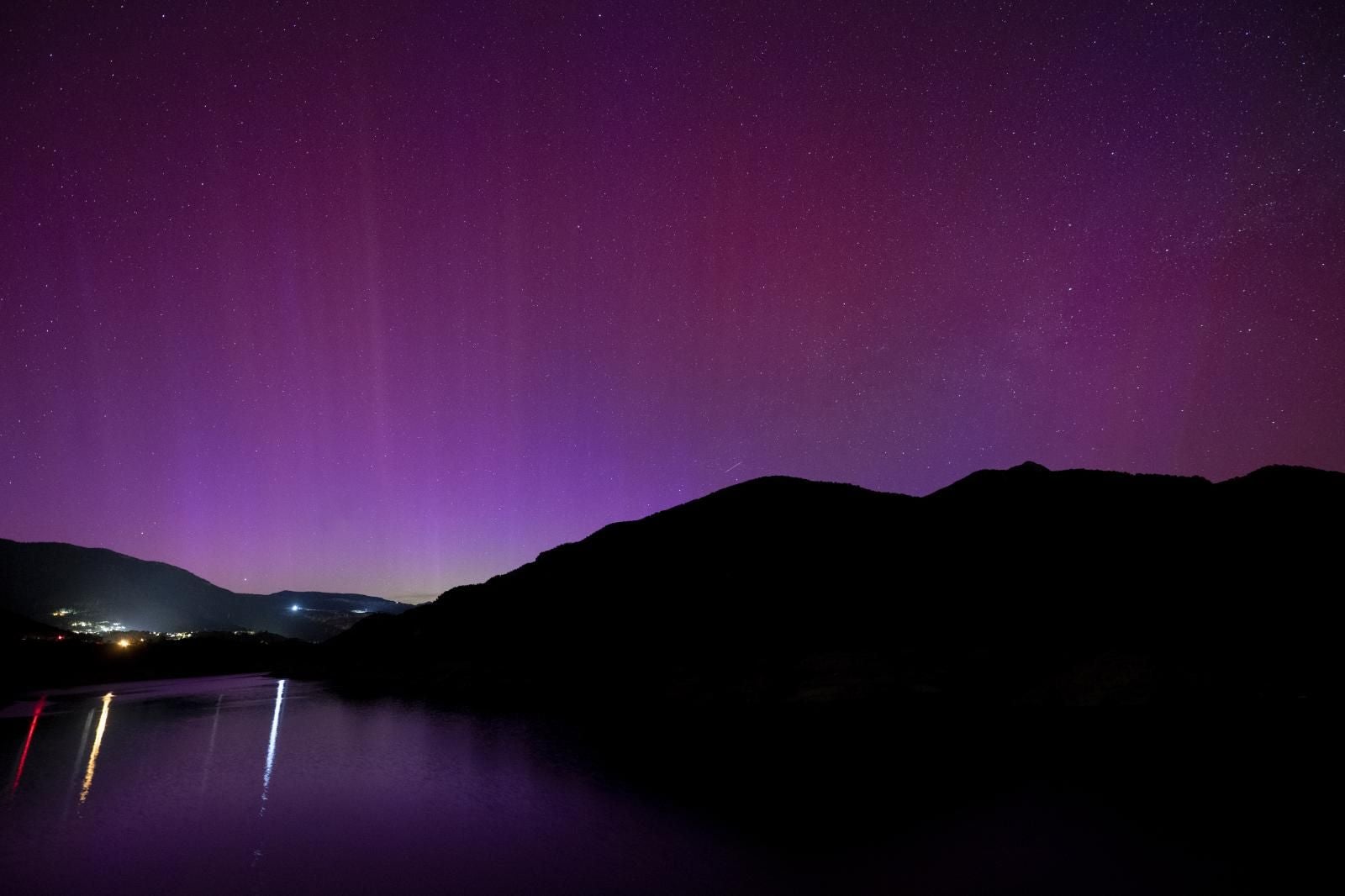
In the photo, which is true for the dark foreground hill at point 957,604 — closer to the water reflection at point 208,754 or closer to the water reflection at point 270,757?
the water reflection at point 270,757

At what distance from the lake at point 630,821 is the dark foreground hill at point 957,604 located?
15.0 metres

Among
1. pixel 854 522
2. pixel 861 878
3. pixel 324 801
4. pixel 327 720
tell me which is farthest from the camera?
pixel 854 522

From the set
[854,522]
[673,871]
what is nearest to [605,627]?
[854,522]

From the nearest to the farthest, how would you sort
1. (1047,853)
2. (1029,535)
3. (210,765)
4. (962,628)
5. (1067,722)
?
1. (1047,853)
2. (210,765)
3. (1067,722)
4. (962,628)
5. (1029,535)

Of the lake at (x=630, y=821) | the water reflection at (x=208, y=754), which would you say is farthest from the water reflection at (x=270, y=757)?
the water reflection at (x=208, y=754)

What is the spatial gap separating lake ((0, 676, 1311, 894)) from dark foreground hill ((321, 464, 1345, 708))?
1497 centimetres

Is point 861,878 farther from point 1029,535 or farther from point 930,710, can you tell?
point 1029,535

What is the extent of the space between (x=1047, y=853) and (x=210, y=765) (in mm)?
35898

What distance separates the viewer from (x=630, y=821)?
823 inches

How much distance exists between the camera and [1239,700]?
44812mm

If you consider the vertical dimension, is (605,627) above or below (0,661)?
below

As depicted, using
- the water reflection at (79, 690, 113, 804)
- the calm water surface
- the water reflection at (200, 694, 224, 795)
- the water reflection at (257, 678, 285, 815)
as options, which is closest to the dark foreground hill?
the water reflection at (257, 678, 285, 815)

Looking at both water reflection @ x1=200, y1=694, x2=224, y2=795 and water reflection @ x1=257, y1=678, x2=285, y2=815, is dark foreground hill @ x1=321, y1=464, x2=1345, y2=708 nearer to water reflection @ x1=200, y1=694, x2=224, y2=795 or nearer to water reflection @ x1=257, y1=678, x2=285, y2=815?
water reflection @ x1=257, y1=678, x2=285, y2=815

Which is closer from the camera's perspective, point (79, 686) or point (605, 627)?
point (605, 627)
